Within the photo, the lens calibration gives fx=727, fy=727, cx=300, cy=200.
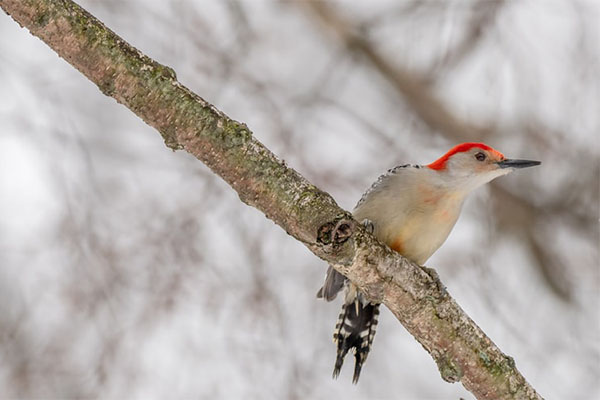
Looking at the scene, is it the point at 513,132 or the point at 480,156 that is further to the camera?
the point at 513,132

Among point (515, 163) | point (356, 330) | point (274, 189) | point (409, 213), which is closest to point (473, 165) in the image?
point (515, 163)

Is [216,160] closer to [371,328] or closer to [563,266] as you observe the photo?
[371,328]

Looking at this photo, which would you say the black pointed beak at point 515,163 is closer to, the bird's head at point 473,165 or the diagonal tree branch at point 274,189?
the bird's head at point 473,165

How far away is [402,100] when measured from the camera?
28.2 feet

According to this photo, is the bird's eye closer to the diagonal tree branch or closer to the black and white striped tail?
the black and white striped tail

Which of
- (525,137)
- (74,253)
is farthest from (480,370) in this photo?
(525,137)

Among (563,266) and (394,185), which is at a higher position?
(563,266)

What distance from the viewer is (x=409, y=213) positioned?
16.8 feet

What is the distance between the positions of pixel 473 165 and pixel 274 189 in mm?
2714

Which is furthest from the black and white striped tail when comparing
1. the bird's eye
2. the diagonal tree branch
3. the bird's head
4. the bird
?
the diagonal tree branch

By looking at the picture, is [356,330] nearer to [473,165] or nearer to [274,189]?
[473,165]

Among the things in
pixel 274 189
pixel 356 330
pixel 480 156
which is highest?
pixel 480 156

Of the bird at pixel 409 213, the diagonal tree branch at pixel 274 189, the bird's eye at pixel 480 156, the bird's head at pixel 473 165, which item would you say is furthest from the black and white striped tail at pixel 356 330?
the diagonal tree branch at pixel 274 189

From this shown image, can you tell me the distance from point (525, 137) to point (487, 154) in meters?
2.60
